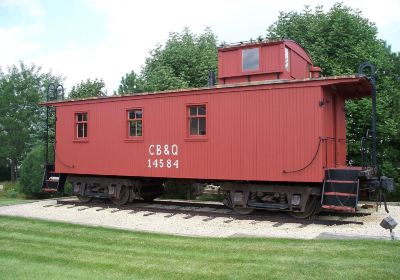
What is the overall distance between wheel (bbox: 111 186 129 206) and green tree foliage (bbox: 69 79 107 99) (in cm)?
1180

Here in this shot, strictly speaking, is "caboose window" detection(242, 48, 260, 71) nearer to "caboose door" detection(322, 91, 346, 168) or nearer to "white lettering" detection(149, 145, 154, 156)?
"caboose door" detection(322, 91, 346, 168)

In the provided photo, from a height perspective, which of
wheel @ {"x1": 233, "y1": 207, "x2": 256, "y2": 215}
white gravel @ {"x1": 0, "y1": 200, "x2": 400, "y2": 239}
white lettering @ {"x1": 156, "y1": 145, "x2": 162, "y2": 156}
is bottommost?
white gravel @ {"x1": 0, "y1": 200, "x2": 400, "y2": 239}

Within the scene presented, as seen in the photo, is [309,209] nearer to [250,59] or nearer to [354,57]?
[250,59]

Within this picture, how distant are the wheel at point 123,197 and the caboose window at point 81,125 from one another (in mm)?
2398

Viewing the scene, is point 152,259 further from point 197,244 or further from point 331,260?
point 331,260

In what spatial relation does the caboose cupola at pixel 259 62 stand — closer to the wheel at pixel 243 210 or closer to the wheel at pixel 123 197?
the wheel at pixel 243 210

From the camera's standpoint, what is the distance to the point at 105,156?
47.7 feet

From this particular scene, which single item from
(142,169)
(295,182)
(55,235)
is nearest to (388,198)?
(295,182)

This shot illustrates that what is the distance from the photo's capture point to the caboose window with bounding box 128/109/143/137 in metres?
14.0

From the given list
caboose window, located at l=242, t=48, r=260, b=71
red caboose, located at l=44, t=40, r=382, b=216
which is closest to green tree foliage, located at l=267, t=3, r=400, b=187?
red caboose, located at l=44, t=40, r=382, b=216

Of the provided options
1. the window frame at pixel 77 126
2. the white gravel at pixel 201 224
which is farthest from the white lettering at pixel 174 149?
the window frame at pixel 77 126

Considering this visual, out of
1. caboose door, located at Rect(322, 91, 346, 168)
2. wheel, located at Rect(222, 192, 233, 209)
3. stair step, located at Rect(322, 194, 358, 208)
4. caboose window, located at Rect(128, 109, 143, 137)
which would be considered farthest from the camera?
caboose window, located at Rect(128, 109, 143, 137)

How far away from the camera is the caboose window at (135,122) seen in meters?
14.0

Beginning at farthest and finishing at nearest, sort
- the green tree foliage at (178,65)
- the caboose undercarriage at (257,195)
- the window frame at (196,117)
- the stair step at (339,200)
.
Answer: the green tree foliage at (178,65) → the window frame at (196,117) → the caboose undercarriage at (257,195) → the stair step at (339,200)
